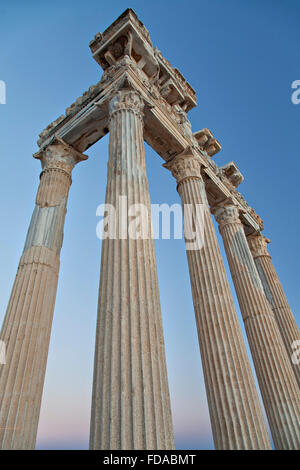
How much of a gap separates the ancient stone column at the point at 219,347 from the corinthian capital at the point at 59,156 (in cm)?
775

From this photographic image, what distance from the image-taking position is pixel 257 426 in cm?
1095

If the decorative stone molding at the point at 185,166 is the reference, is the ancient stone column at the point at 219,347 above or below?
below

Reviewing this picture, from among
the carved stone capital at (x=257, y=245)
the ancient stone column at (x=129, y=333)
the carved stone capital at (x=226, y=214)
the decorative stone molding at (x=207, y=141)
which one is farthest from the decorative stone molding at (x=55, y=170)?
the carved stone capital at (x=257, y=245)

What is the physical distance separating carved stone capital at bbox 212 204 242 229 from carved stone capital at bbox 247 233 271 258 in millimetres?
5652

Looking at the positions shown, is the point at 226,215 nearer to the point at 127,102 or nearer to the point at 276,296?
the point at 276,296

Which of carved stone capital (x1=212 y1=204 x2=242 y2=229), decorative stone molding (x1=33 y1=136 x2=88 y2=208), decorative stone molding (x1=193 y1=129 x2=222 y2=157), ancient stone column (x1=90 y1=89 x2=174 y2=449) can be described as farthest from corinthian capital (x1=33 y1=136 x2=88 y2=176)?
carved stone capital (x1=212 y1=204 x2=242 y2=229)

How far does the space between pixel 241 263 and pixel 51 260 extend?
13.7 m

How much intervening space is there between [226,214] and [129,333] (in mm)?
18218

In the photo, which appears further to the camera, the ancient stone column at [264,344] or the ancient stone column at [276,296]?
the ancient stone column at [276,296]

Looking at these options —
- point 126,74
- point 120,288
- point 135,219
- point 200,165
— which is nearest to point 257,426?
point 120,288

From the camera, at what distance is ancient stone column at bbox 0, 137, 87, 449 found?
36.9 feet

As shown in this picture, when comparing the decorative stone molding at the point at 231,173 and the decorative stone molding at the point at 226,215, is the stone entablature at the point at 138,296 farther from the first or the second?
the decorative stone molding at the point at 231,173

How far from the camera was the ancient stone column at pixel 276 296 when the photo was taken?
2391 centimetres

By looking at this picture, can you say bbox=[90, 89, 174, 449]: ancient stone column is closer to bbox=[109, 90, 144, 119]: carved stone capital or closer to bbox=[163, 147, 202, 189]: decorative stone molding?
bbox=[109, 90, 144, 119]: carved stone capital
